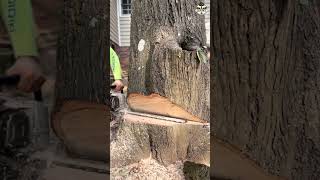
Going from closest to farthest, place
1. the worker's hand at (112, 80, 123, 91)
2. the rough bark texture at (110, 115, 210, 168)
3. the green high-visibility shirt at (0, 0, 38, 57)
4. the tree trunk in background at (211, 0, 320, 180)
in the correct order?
the green high-visibility shirt at (0, 0, 38, 57) < the tree trunk in background at (211, 0, 320, 180) < the rough bark texture at (110, 115, 210, 168) < the worker's hand at (112, 80, 123, 91)

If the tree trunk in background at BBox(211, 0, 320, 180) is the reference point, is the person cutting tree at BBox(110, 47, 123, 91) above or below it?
below

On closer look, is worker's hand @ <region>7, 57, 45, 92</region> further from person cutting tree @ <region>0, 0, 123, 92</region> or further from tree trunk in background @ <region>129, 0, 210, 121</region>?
tree trunk in background @ <region>129, 0, 210, 121</region>

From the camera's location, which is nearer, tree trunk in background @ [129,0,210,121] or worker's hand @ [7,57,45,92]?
worker's hand @ [7,57,45,92]

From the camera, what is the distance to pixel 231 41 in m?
2.10

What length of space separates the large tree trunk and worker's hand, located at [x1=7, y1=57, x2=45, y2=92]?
84 millimetres

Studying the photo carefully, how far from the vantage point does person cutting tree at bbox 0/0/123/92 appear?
1718mm

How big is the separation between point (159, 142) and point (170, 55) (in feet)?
2.20

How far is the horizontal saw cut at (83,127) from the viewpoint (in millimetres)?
1841

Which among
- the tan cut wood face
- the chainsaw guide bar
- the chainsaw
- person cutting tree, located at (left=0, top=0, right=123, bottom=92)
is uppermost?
person cutting tree, located at (left=0, top=0, right=123, bottom=92)

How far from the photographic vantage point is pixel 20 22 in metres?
1.72

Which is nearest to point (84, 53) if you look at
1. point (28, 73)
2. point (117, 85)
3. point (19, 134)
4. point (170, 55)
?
point (28, 73)

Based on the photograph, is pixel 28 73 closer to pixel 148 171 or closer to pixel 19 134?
pixel 19 134

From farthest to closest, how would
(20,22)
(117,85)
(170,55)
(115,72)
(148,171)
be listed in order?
1. (115,72)
2. (117,85)
3. (148,171)
4. (170,55)
5. (20,22)

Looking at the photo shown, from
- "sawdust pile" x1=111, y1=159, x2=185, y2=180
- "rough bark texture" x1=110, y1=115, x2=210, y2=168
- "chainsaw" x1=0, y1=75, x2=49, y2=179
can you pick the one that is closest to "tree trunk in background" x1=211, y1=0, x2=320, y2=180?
"chainsaw" x1=0, y1=75, x2=49, y2=179
